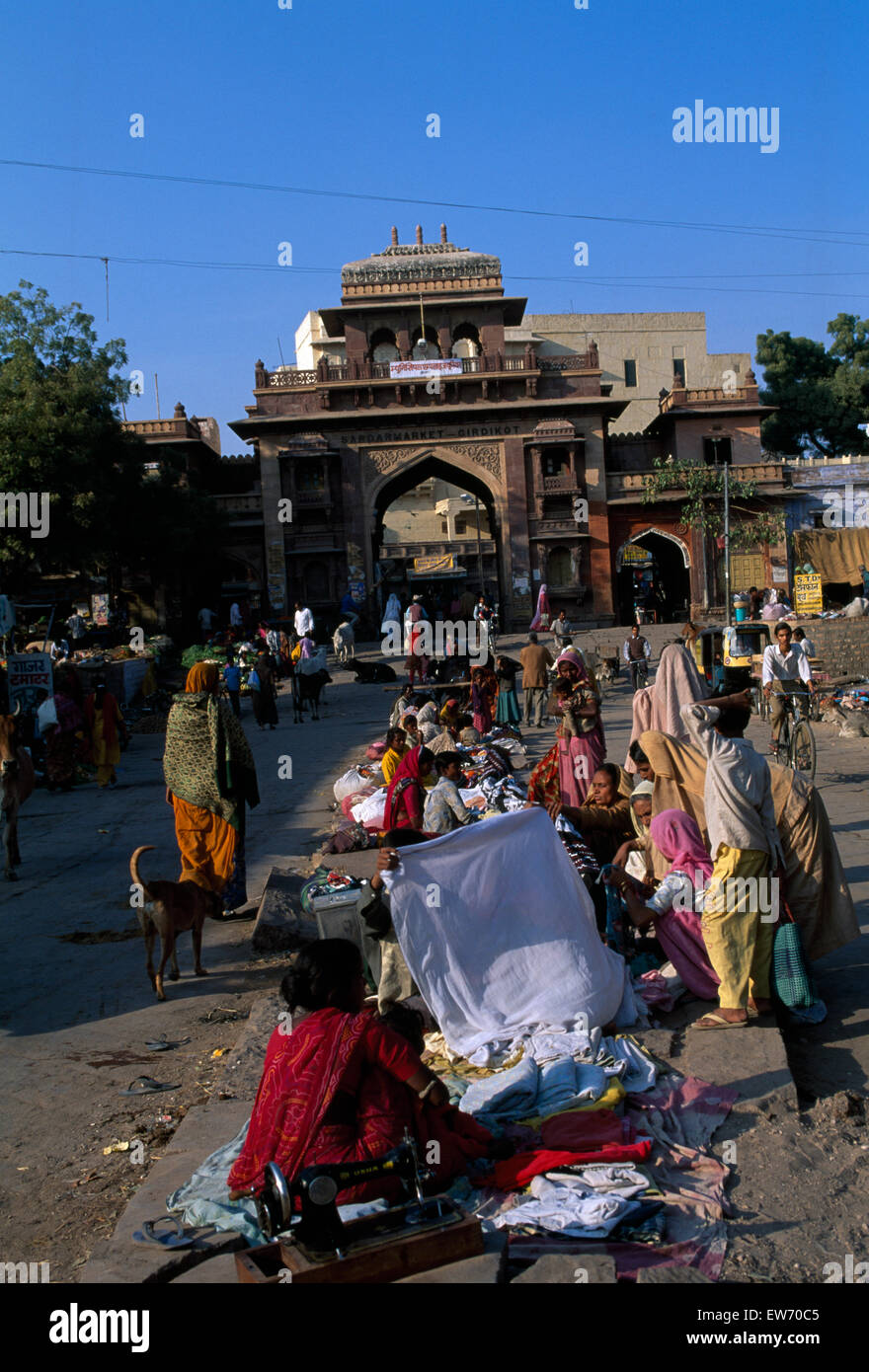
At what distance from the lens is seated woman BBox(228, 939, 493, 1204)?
3203mm

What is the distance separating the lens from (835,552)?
118 ft

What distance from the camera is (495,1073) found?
441cm

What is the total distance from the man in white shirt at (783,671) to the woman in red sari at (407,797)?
585cm

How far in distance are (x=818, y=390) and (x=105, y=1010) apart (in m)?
43.7

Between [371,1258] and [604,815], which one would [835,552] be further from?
[371,1258]

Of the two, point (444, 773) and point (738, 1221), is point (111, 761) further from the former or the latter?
point (738, 1221)

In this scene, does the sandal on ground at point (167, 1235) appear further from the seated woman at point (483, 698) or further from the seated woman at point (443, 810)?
the seated woman at point (483, 698)

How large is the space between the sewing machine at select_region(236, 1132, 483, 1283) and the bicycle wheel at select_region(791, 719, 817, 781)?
9.00 metres

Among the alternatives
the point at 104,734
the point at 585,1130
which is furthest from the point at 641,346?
the point at 585,1130

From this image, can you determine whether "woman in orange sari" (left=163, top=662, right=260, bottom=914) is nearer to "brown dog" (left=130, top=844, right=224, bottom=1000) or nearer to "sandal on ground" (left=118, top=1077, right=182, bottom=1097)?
"brown dog" (left=130, top=844, right=224, bottom=1000)

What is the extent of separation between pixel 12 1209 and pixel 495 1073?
1.78m

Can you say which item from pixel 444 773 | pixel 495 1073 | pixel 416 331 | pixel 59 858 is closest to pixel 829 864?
pixel 495 1073

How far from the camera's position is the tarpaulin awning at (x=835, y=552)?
35906 mm

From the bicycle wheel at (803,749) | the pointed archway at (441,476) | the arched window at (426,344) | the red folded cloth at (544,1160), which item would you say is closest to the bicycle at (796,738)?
the bicycle wheel at (803,749)
